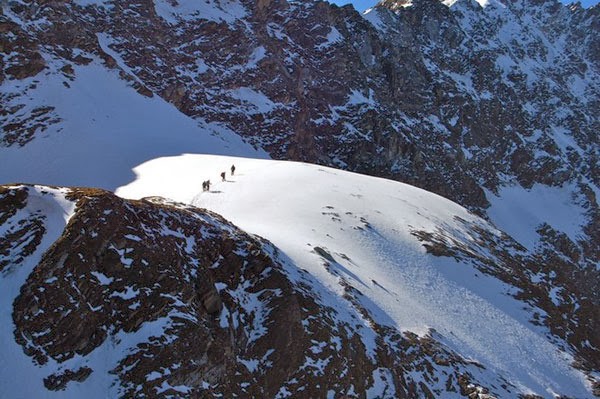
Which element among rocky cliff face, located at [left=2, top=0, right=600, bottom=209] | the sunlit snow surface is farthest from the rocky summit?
rocky cliff face, located at [left=2, top=0, right=600, bottom=209]

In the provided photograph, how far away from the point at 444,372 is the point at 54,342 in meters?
11.6

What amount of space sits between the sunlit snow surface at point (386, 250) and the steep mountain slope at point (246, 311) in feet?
0.33

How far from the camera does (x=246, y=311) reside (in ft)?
55.8

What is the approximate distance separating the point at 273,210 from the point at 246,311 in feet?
40.0

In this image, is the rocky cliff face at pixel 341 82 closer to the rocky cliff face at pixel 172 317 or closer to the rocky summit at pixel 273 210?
the rocky summit at pixel 273 210

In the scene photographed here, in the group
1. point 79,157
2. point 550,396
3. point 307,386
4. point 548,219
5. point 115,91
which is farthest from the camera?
point 548,219

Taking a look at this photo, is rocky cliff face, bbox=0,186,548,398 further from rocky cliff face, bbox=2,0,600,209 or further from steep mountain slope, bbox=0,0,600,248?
rocky cliff face, bbox=2,0,600,209

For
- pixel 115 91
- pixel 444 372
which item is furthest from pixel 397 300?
pixel 115 91

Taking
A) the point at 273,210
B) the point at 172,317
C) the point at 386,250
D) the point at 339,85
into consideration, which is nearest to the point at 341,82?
the point at 339,85

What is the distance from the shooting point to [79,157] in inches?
1634

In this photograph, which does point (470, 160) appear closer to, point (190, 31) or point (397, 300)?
point (190, 31)

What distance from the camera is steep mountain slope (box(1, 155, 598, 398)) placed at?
1369 cm

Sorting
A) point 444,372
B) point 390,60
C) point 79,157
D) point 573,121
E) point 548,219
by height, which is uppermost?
point 573,121

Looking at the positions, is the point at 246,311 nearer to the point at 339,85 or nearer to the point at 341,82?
the point at 339,85
